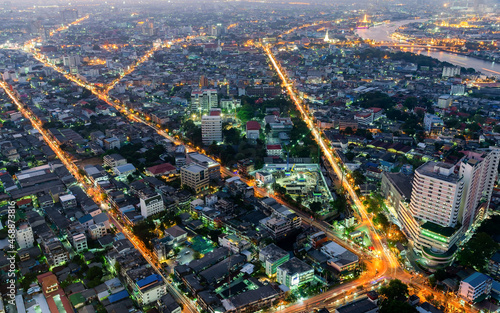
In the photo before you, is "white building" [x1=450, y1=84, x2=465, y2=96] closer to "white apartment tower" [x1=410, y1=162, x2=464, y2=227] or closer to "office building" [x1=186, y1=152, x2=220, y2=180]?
"white apartment tower" [x1=410, y1=162, x2=464, y2=227]

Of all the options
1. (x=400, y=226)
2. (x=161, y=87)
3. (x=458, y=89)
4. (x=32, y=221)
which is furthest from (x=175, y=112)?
(x=458, y=89)

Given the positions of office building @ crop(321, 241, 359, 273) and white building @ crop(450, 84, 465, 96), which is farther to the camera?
white building @ crop(450, 84, 465, 96)

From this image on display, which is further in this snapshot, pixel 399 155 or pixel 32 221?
pixel 399 155

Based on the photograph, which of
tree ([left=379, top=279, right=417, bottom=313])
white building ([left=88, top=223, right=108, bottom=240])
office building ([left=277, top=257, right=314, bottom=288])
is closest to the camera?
tree ([left=379, top=279, right=417, bottom=313])

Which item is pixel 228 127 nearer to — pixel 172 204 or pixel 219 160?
pixel 219 160

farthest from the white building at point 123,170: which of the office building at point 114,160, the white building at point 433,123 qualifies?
the white building at point 433,123

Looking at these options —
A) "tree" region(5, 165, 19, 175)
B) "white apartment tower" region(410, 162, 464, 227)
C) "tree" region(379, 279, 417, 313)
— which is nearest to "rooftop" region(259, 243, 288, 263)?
"tree" region(379, 279, 417, 313)

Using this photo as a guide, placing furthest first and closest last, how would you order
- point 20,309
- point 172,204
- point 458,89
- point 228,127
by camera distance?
1. point 458,89
2. point 228,127
3. point 172,204
4. point 20,309
